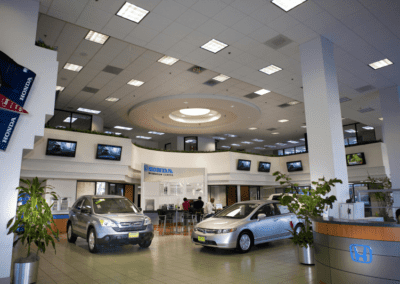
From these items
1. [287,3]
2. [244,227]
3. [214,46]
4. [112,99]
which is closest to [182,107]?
[112,99]

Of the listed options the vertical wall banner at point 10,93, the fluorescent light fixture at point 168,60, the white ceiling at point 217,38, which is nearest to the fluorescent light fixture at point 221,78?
the white ceiling at point 217,38

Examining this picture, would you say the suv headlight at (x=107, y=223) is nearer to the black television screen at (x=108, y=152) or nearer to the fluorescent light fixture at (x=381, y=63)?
the black television screen at (x=108, y=152)

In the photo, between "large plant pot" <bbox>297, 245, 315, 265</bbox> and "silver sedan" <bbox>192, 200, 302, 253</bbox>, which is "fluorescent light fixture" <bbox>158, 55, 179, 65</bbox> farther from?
"large plant pot" <bbox>297, 245, 315, 265</bbox>

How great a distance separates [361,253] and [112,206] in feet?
22.3

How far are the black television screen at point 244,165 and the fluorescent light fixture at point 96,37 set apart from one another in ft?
41.0

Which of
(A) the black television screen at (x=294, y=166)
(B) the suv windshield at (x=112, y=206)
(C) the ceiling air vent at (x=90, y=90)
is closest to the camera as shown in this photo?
(B) the suv windshield at (x=112, y=206)

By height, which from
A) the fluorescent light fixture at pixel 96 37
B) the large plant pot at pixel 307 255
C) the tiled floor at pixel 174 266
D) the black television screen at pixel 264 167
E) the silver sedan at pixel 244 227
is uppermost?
the fluorescent light fixture at pixel 96 37

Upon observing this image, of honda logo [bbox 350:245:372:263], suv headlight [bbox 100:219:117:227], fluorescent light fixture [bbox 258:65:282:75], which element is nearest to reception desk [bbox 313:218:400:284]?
honda logo [bbox 350:245:372:263]

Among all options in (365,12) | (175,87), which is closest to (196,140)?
(175,87)

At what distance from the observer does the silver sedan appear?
7082 mm

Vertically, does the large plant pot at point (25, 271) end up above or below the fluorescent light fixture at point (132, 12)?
below

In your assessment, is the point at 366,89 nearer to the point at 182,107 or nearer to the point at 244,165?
the point at 182,107

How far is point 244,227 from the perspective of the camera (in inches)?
287

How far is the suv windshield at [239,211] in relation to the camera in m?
7.89
